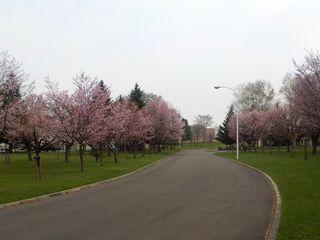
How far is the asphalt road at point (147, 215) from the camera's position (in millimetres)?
10062

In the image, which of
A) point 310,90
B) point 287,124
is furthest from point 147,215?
point 287,124

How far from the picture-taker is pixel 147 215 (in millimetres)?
12633

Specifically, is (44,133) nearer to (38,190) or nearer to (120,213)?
(38,190)

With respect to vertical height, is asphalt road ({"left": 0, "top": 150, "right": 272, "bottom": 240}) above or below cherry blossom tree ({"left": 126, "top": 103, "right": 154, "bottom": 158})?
below

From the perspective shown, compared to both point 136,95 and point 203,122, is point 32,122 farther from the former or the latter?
point 203,122

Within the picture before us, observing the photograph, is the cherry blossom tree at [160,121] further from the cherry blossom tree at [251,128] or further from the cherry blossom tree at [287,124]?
the cherry blossom tree at [287,124]

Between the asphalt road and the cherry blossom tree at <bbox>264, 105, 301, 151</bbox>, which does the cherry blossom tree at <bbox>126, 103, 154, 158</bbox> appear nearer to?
the cherry blossom tree at <bbox>264, 105, 301, 151</bbox>

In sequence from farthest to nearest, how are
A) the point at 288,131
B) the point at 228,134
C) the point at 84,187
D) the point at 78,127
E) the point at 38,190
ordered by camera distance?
the point at 228,134 → the point at 288,131 → the point at 78,127 → the point at 84,187 → the point at 38,190

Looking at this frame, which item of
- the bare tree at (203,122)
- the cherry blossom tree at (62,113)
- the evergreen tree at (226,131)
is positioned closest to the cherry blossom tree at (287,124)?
the cherry blossom tree at (62,113)

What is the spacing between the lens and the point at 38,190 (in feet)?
61.5

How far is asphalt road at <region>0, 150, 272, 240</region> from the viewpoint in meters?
10.1

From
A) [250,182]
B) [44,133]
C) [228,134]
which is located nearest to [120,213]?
[250,182]

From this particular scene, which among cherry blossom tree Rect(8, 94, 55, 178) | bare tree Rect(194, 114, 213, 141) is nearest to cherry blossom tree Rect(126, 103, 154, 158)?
cherry blossom tree Rect(8, 94, 55, 178)

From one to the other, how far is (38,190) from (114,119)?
23431 millimetres
